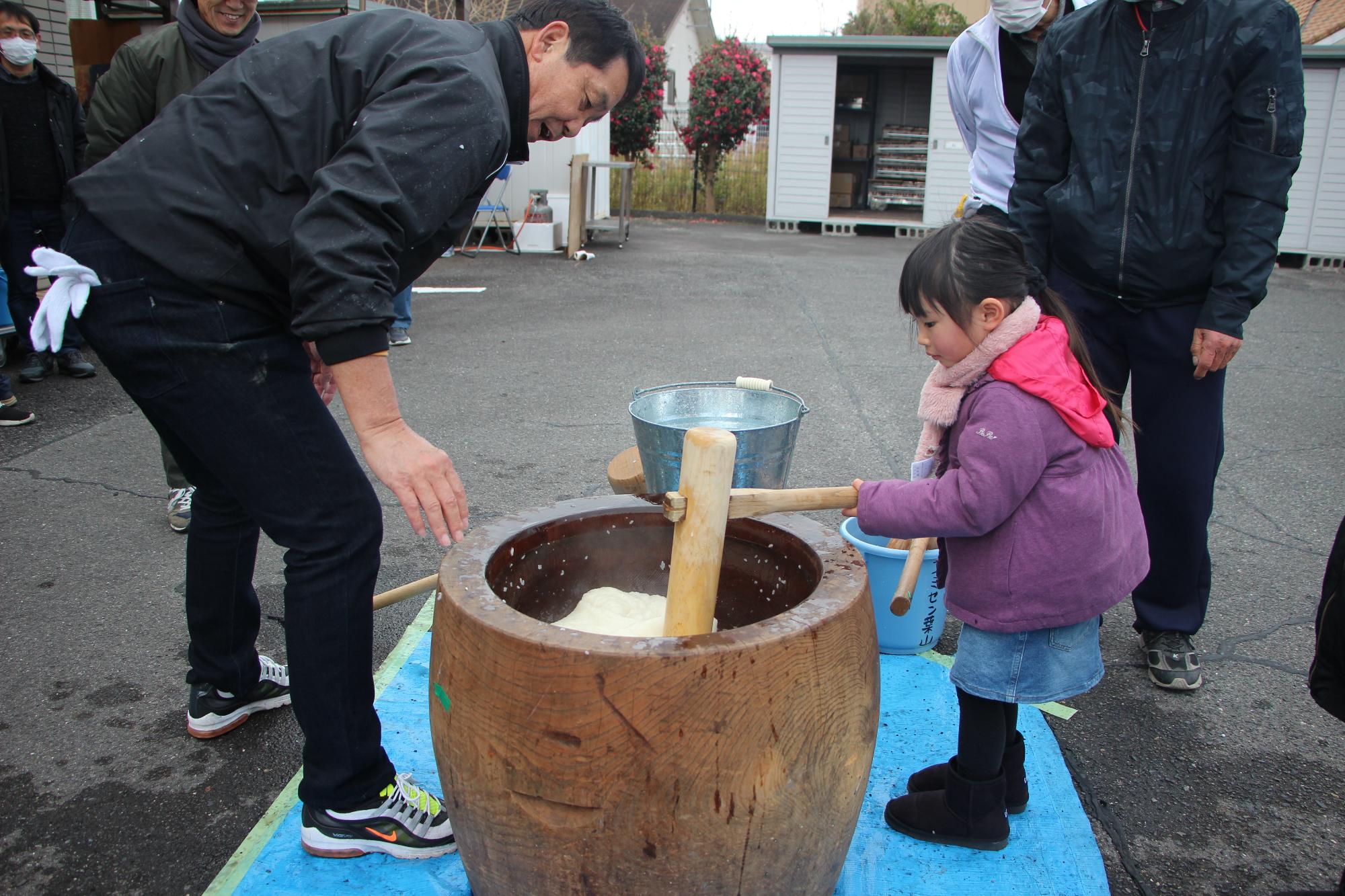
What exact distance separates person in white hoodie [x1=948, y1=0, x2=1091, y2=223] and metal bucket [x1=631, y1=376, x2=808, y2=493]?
860 mm

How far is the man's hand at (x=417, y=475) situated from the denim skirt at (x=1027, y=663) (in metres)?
1.02

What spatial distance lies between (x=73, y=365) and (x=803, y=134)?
10.9m

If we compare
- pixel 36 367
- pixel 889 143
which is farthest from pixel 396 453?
pixel 889 143

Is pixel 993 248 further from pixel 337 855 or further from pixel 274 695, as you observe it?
pixel 274 695

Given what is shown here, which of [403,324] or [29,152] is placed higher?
[29,152]

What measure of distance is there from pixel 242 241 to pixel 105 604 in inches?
74.0

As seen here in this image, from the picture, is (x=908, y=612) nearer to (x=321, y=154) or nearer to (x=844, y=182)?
(x=321, y=154)

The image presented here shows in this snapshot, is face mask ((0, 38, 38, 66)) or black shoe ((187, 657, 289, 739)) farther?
face mask ((0, 38, 38, 66))

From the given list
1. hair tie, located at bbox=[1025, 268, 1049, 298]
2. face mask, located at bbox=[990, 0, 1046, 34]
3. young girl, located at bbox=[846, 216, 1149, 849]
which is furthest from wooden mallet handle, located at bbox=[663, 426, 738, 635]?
face mask, located at bbox=[990, 0, 1046, 34]

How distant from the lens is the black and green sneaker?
191cm

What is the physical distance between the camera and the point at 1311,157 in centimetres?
1155

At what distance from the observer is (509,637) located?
1405 mm

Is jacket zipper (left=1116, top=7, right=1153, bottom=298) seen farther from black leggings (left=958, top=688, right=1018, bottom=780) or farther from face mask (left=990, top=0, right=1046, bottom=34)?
black leggings (left=958, top=688, right=1018, bottom=780)

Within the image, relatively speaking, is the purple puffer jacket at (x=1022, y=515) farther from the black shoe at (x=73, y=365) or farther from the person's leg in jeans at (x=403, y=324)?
the black shoe at (x=73, y=365)
